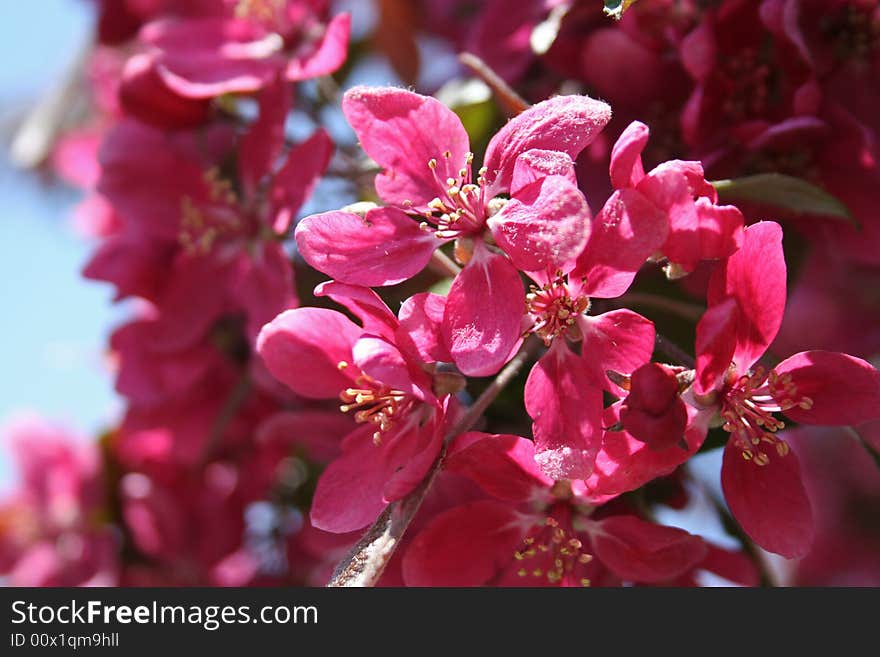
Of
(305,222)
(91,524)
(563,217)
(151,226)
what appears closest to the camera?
(563,217)

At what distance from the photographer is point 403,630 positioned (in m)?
1.30

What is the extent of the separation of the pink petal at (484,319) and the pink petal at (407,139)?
0.57 feet

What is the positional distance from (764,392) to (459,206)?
1.49 ft

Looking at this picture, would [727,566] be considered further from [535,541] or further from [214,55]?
[214,55]

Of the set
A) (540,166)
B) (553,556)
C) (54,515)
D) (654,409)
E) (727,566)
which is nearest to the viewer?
(654,409)

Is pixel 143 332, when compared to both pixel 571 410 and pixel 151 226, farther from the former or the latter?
pixel 571 410

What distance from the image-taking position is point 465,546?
1424mm

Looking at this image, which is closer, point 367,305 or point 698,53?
point 367,305

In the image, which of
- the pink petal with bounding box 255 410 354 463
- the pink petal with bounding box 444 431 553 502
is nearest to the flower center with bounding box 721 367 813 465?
the pink petal with bounding box 444 431 553 502

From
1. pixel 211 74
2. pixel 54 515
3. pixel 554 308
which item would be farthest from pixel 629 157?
pixel 54 515

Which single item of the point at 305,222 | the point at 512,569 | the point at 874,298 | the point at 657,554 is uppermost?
the point at 305,222

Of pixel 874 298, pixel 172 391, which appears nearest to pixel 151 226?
pixel 172 391

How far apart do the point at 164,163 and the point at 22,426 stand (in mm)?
1149

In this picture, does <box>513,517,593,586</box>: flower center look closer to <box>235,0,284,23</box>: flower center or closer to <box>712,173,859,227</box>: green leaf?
<box>712,173,859,227</box>: green leaf
